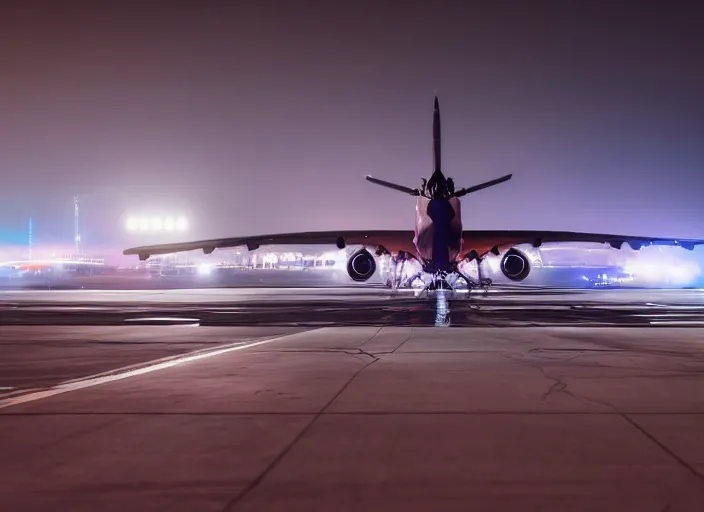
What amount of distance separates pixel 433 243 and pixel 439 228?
848mm

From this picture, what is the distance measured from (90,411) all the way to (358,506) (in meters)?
4.14

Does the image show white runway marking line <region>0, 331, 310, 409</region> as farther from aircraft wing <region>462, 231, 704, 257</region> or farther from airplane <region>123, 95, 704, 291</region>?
aircraft wing <region>462, 231, 704, 257</region>

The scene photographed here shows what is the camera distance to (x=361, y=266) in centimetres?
3631

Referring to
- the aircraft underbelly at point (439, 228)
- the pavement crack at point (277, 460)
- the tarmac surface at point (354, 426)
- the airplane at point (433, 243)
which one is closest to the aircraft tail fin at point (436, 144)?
the airplane at point (433, 243)

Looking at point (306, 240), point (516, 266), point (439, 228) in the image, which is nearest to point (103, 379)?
point (439, 228)

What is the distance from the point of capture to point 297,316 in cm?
2369

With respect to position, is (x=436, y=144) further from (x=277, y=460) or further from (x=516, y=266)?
(x=277, y=460)

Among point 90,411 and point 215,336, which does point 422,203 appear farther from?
point 90,411

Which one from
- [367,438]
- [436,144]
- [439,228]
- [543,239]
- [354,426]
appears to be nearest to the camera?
[367,438]

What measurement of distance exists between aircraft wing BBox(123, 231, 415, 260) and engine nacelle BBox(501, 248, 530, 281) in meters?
5.27

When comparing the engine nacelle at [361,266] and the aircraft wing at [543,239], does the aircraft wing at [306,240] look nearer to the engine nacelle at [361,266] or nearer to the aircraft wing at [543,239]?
the engine nacelle at [361,266]

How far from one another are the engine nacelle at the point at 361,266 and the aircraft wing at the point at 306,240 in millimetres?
2328

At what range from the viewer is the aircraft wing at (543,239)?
39125 mm

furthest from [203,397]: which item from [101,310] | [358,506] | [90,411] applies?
[101,310]
